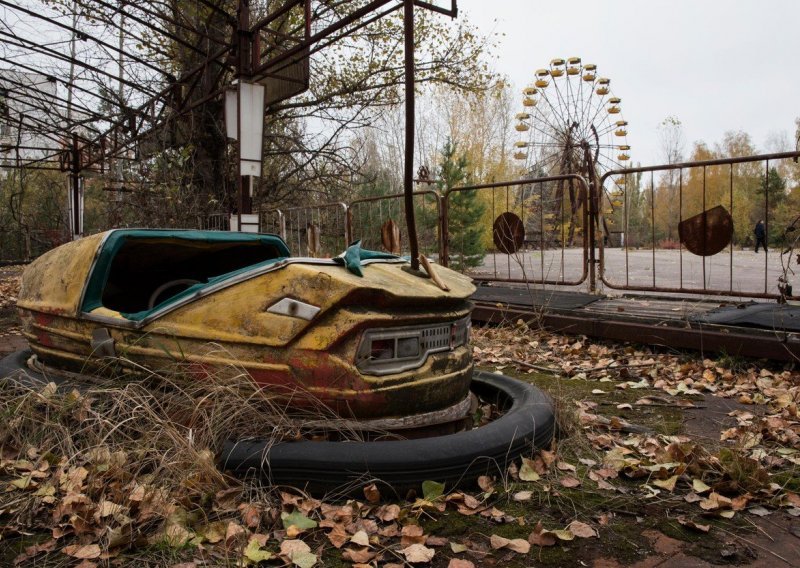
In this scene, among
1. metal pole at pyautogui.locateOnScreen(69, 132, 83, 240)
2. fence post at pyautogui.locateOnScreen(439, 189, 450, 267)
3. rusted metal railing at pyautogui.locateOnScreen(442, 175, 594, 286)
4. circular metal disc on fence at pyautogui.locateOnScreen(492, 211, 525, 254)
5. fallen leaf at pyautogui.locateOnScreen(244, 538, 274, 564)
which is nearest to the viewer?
fallen leaf at pyautogui.locateOnScreen(244, 538, 274, 564)

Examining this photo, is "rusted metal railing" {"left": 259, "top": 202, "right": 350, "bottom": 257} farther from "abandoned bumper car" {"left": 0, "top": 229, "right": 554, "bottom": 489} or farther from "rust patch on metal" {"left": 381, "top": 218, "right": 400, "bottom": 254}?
"abandoned bumper car" {"left": 0, "top": 229, "right": 554, "bottom": 489}

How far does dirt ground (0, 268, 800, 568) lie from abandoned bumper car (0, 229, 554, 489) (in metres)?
0.29

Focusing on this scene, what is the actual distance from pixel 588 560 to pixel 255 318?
132 cm

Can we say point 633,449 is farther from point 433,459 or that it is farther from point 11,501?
point 11,501

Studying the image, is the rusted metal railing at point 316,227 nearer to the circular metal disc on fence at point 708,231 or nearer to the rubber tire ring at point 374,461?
the circular metal disc on fence at point 708,231

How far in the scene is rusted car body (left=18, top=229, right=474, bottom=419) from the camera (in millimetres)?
2031

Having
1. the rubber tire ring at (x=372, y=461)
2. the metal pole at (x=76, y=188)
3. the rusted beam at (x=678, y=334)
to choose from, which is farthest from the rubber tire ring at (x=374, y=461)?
the metal pole at (x=76, y=188)

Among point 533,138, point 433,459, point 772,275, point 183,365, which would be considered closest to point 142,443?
point 183,365

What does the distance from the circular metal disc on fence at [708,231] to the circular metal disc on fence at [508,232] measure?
6.10 ft

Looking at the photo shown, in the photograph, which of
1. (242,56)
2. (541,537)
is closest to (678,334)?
(541,537)

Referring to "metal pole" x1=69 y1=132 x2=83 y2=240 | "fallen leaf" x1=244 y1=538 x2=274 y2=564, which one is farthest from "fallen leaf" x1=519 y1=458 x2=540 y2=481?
"metal pole" x1=69 y1=132 x2=83 y2=240

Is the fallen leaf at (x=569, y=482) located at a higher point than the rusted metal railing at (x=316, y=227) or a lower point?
lower

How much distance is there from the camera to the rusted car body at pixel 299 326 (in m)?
2.03

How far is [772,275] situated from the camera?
8555 millimetres
